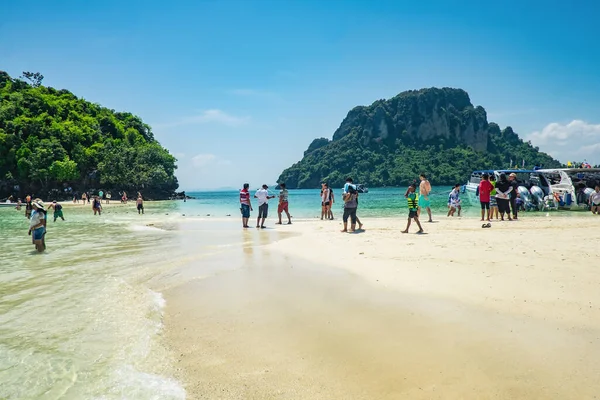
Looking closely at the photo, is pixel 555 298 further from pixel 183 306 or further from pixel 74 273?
pixel 74 273

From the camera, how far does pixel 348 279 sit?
285 inches

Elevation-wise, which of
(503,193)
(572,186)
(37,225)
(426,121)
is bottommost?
(37,225)

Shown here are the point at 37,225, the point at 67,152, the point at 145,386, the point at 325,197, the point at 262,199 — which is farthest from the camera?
the point at 67,152

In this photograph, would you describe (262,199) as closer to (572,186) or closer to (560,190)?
(560,190)

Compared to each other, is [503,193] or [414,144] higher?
[414,144]

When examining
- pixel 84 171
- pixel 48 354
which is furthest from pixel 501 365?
pixel 84 171

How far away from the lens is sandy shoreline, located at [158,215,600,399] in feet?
11.3

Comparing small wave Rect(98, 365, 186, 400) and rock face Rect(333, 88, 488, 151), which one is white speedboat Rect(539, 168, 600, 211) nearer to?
small wave Rect(98, 365, 186, 400)

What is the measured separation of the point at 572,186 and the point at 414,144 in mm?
143663

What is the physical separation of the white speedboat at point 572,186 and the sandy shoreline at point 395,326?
17.9 meters

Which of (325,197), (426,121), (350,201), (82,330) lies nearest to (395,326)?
(82,330)

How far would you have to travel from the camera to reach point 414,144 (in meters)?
162

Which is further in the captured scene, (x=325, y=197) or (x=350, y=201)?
(x=325, y=197)

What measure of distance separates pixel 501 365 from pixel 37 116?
80883mm
